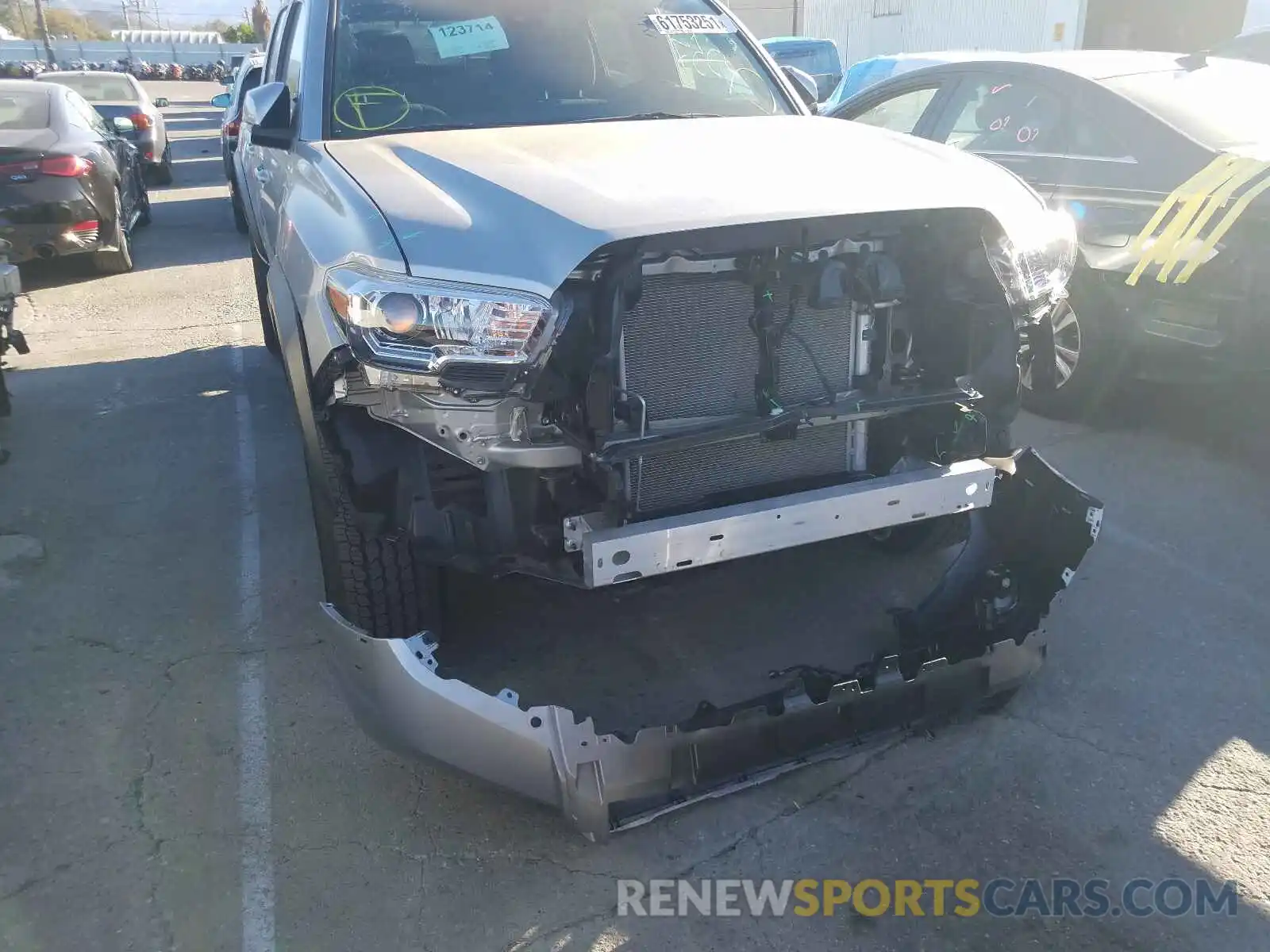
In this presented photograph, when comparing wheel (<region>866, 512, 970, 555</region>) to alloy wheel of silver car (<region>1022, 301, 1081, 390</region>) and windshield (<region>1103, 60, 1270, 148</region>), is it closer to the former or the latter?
alloy wheel of silver car (<region>1022, 301, 1081, 390</region>)

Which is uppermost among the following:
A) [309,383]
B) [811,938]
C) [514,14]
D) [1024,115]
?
[514,14]

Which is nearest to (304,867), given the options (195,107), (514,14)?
(514,14)

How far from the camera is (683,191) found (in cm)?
270

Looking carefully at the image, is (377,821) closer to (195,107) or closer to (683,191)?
(683,191)

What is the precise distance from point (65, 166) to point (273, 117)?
19.6 feet

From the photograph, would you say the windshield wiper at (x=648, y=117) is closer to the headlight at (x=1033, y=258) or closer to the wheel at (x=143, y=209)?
the headlight at (x=1033, y=258)

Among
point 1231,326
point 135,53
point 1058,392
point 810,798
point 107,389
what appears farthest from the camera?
point 135,53

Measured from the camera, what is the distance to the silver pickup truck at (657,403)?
2.50 meters

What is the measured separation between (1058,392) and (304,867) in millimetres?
4394

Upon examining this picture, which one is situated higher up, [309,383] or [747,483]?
[309,383]

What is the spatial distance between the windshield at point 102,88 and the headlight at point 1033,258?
48.5ft

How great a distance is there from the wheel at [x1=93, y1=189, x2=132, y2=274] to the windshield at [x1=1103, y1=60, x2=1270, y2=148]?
8100mm

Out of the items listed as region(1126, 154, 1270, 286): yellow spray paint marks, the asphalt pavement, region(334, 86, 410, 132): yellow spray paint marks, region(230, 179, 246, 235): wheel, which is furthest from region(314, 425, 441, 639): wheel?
region(230, 179, 246, 235): wheel

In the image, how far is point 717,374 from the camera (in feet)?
9.17
